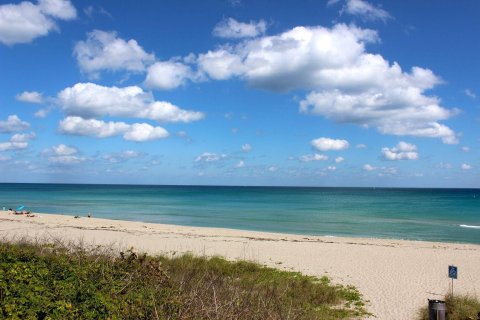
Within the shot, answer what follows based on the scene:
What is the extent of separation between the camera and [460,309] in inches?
400

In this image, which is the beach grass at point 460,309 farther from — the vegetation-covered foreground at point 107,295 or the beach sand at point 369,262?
the vegetation-covered foreground at point 107,295

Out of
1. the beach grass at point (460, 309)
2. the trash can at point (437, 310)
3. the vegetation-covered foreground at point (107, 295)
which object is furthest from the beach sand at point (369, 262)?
the vegetation-covered foreground at point (107, 295)

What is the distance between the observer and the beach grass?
9875 mm

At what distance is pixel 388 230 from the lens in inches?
1521

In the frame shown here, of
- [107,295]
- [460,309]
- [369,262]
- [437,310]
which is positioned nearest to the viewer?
[107,295]

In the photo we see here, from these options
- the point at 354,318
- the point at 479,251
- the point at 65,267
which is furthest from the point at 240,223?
the point at 65,267

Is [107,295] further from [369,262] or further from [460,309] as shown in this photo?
[369,262]

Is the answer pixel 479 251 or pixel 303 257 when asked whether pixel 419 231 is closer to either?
pixel 479 251

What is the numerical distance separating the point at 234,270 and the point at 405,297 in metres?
5.24

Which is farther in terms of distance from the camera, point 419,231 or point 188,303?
point 419,231

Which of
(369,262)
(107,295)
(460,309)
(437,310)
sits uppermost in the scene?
(107,295)

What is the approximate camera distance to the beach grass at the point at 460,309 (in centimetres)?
988

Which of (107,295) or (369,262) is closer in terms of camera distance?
(107,295)

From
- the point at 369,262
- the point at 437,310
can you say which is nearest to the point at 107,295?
the point at 437,310
